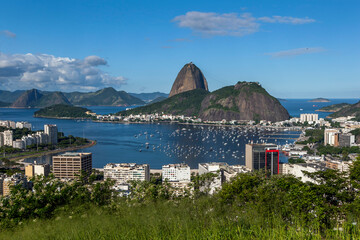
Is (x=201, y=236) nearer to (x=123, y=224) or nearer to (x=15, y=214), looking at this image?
(x=123, y=224)

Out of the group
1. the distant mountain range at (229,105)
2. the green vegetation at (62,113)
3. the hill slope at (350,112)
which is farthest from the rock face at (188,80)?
the hill slope at (350,112)

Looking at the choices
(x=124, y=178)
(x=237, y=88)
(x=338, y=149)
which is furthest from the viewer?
(x=237, y=88)

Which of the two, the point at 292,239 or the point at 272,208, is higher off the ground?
the point at 292,239

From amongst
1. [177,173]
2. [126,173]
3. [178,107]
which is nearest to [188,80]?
[178,107]

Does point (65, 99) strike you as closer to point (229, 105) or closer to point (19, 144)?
point (229, 105)

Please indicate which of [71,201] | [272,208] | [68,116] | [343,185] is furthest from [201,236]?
[68,116]
